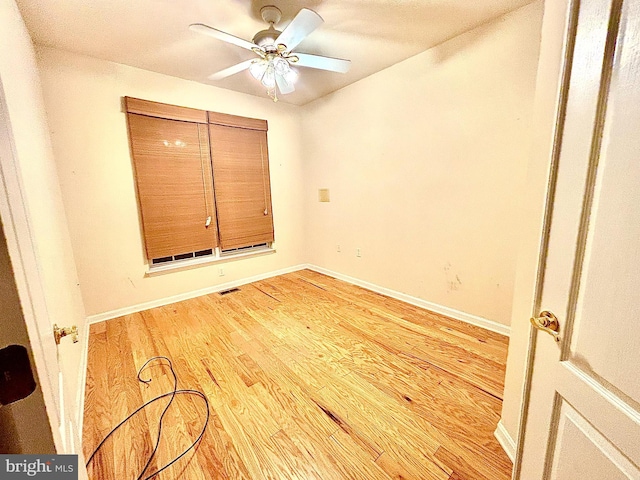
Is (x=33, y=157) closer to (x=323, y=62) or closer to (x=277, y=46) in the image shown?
(x=277, y=46)

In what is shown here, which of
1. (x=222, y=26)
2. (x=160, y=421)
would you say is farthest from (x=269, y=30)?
(x=160, y=421)

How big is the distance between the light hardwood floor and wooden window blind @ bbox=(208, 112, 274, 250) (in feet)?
3.91

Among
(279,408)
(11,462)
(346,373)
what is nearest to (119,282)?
(279,408)

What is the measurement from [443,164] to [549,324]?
2.01m

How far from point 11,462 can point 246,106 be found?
368 cm

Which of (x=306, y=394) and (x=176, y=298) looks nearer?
(x=306, y=394)

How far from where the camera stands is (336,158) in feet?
11.3

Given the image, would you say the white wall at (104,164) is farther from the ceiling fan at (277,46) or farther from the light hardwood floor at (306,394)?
the ceiling fan at (277,46)

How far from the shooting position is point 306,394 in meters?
1.60

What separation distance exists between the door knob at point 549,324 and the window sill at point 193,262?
10.8 ft

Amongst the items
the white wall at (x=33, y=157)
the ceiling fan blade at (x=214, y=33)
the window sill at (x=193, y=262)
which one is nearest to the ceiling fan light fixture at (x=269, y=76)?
the ceiling fan blade at (x=214, y=33)

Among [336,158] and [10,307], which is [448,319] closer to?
[336,158]

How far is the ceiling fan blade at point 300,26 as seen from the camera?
56.9 inches

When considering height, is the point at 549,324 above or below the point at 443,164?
below
